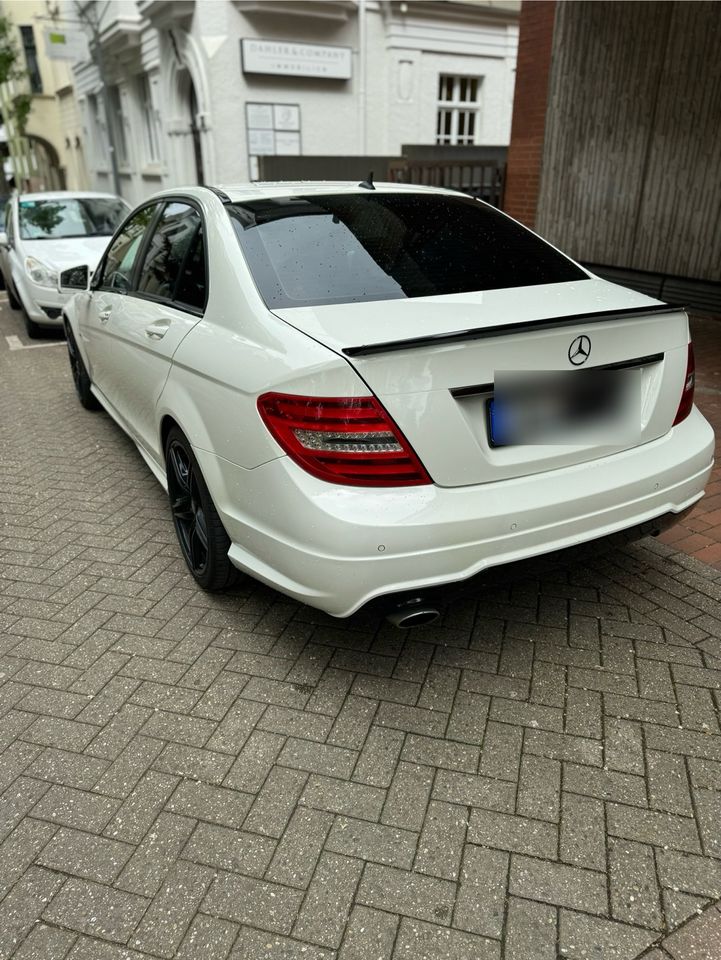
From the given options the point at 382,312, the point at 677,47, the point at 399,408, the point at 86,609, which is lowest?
the point at 86,609

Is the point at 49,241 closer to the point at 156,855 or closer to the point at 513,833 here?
the point at 156,855

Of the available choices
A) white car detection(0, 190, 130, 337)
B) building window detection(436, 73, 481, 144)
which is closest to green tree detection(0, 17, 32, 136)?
building window detection(436, 73, 481, 144)

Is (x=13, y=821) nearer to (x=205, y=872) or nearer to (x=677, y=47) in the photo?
(x=205, y=872)

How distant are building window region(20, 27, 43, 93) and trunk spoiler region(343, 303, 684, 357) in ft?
118

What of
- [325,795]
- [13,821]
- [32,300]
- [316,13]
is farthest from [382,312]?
[316,13]

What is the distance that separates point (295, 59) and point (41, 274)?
958 cm

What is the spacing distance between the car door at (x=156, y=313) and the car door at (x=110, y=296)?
0.21 ft

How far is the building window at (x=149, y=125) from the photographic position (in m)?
19.1

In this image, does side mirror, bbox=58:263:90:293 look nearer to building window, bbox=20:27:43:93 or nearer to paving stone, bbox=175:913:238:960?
paving stone, bbox=175:913:238:960

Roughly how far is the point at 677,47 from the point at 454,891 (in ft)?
26.2

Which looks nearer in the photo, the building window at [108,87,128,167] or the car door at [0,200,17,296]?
the car door at [0,200,17,296]

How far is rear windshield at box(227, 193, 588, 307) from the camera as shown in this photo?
8.74ft

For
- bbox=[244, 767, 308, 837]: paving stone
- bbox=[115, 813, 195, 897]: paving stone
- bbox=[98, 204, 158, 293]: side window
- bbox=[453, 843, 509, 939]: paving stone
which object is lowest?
bbox=[115, 813, 195, 897]: paving stone

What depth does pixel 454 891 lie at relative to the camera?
1895 mm
